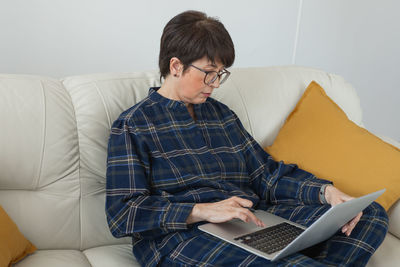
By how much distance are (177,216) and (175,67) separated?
51 centimetres

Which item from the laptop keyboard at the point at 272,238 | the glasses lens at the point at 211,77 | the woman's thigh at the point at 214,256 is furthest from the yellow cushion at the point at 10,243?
the glasses lens at the point at 211,77

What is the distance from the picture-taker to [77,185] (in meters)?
1.73

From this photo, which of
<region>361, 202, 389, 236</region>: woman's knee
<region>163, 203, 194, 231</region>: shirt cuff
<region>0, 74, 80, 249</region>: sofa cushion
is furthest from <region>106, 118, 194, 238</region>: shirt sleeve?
<region>361, 202, 389, 236</region>: woman's knee

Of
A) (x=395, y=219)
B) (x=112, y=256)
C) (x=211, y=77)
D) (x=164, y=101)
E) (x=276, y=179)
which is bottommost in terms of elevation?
(x=112, y=256)

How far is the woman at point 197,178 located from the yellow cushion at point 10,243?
0.28m

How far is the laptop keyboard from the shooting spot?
1.40 meters

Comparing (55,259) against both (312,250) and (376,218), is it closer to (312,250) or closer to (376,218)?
(312,250)

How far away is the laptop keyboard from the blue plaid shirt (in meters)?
0.19

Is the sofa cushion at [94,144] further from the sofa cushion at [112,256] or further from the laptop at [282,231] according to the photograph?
the laptop at [282,231]

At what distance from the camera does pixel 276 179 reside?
1.84 m

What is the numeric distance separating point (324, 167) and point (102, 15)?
4.19 feet

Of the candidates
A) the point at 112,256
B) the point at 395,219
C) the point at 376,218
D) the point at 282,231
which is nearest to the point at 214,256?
the point at 282,231

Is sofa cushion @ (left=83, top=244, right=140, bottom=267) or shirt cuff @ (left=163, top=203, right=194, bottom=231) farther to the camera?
sofa cushion @ (left=83, top=244, right=140, bottom=267)

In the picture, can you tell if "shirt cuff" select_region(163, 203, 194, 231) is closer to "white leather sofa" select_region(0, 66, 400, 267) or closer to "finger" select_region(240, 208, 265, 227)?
"finger" select_region(240, 208, 265, 227)
